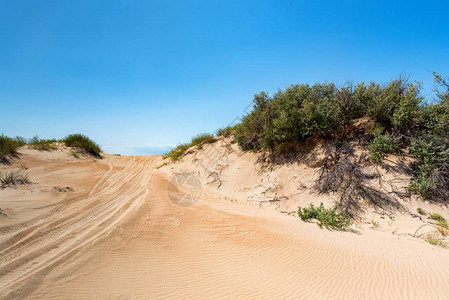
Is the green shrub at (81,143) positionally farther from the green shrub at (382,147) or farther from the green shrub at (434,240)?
the green shrub at (434,240)

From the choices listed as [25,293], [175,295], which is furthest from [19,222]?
[175,295]

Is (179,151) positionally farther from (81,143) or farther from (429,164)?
(429,164)

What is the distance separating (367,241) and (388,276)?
1.39 metres

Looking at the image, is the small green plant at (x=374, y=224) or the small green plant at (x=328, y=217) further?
the small green plant at (x=374, y=224)

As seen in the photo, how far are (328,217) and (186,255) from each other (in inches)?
162

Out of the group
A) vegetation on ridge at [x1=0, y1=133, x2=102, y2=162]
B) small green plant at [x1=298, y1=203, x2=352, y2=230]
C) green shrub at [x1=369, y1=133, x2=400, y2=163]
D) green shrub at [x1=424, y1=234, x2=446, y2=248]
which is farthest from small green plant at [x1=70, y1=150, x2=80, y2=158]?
green shrub at [x1=424, y1=234, x2=446, y2=248]

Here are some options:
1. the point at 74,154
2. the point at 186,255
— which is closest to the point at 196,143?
the point at 74,154

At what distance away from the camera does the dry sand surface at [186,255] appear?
3.05 metres

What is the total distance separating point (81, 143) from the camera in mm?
15055

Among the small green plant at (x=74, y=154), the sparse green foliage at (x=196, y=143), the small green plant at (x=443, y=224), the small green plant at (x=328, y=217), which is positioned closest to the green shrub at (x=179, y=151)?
the sparse green foliage at (x=196, y=143)

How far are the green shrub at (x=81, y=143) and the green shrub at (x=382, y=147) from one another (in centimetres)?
1682

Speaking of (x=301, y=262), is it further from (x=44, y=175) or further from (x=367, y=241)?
(x=44, y=175)

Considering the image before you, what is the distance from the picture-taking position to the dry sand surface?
305cm

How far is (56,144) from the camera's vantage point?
14508mm
